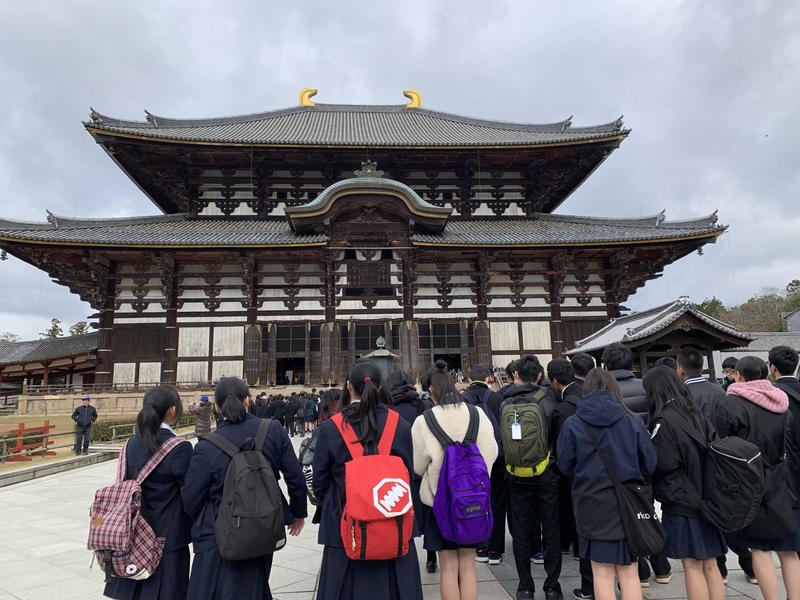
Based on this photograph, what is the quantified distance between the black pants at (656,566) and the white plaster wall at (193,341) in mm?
16779

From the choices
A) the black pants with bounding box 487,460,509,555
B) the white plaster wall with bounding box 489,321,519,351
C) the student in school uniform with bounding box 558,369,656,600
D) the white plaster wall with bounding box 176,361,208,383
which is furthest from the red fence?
the white plaster wall with bounding box 489,321,519,351

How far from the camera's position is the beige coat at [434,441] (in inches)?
138

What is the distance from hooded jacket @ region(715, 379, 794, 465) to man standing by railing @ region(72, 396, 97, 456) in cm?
1390

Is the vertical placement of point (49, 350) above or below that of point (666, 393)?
above

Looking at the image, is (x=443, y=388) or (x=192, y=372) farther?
(x=192, y=372)

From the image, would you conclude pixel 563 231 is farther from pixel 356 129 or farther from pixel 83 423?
pixel 83 423

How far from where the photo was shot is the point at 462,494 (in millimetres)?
3387

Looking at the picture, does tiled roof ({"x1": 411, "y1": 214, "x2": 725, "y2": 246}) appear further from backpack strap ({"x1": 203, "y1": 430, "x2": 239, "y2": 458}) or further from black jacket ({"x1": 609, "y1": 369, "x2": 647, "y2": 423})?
backpack strap ({"x1": 203, "y1": 430, "x2": 239, "y2": 458})

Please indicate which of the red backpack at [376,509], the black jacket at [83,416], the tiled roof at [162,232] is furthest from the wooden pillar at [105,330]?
the red backpack at [376,509]

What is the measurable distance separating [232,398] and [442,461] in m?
1.56

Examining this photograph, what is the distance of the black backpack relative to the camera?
3375 mm

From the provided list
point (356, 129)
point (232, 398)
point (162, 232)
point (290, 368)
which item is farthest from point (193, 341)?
point (232, 398)

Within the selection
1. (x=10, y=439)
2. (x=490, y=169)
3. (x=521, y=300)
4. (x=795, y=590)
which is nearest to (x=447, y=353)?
(x=521, y=300)

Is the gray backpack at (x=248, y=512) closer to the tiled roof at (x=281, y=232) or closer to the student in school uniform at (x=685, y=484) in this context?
the student in school uniform at (x=685, y=484)
